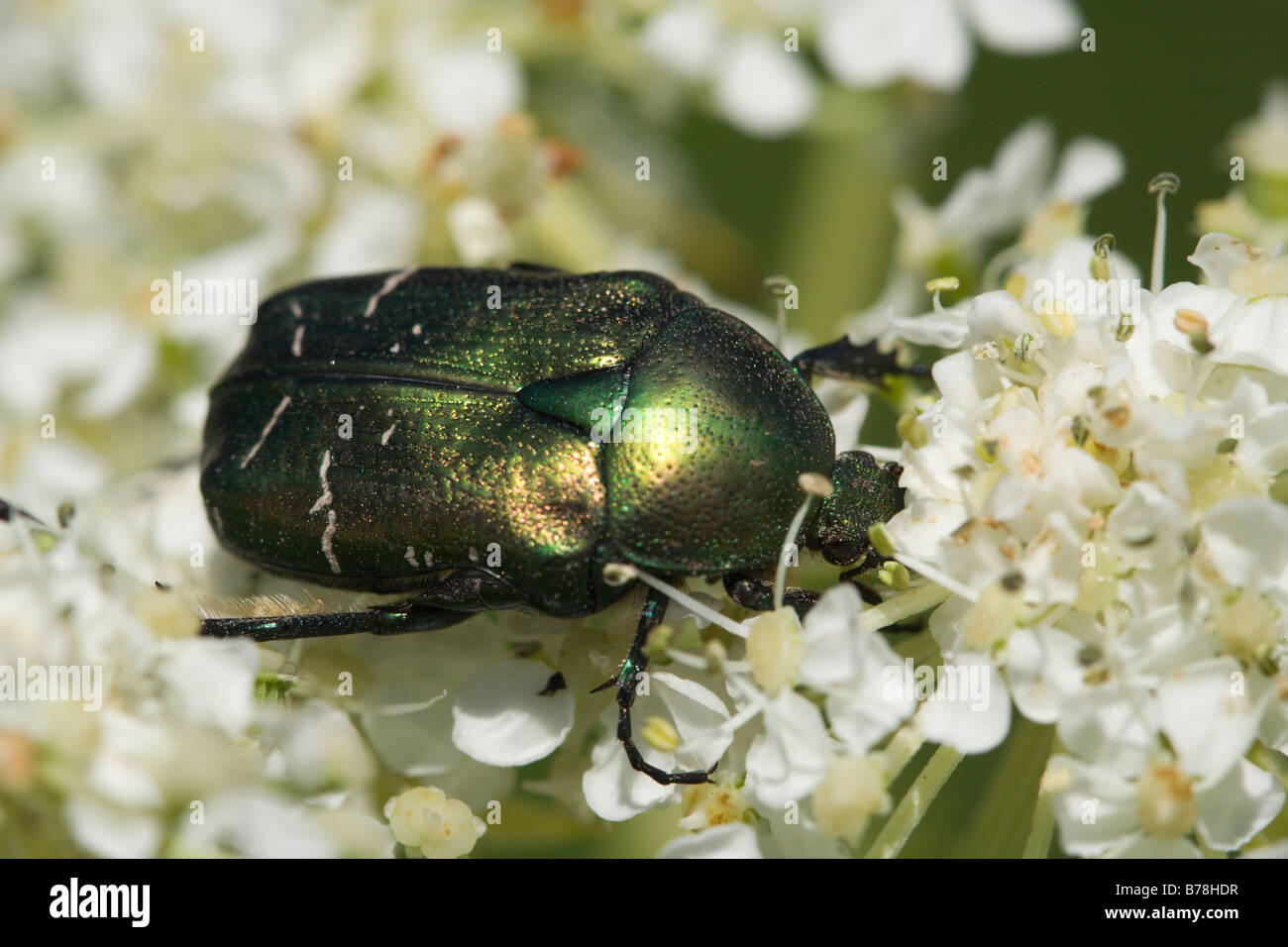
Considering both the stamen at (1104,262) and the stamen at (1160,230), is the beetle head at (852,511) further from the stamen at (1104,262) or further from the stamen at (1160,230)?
the stamen at (1160,230)

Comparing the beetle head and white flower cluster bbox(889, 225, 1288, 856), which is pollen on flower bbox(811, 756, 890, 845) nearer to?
white flower cluster bbox(889, 225, 1288, 856)

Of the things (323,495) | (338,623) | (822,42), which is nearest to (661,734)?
(338,623)

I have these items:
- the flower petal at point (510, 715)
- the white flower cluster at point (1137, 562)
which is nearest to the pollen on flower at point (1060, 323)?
the white flower cluster at point (1137, 562)

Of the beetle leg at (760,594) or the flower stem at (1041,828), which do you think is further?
the beetle leg at (760,594)
